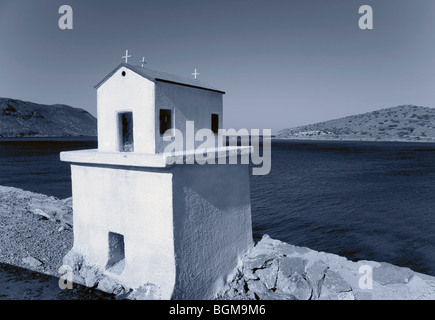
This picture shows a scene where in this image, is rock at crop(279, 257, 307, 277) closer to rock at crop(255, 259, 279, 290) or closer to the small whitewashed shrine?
rock at crop(255, 259, 279, 290)

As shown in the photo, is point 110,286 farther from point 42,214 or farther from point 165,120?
point 42,214

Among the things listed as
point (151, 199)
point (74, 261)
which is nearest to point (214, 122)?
point (151, 199)

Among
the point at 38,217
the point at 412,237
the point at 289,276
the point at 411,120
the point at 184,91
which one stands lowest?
the point at 412,237

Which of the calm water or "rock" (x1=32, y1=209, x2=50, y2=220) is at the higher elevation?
"rock" (x1=32, y1=209, x2=50, y2=220)

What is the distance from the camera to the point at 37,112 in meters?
189

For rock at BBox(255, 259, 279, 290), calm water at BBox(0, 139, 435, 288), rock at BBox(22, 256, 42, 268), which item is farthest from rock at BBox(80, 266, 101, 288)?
calm water at BBox(0, 139, 435, 288)

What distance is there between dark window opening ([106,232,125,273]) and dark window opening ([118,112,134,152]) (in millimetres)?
2944

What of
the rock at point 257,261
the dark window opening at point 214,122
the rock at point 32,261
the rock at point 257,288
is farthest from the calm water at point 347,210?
the rock at point 32,261

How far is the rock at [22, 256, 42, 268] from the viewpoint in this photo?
33.4 ft

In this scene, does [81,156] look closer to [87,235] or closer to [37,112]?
[87,235]

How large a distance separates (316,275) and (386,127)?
170337mm

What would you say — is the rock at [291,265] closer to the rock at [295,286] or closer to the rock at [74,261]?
the rock at [295,286]
